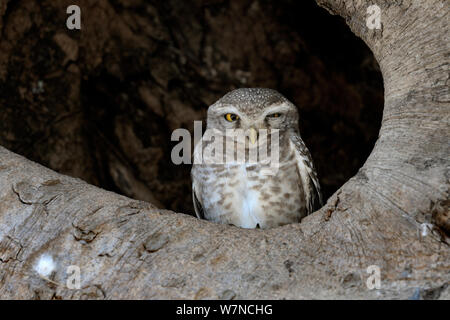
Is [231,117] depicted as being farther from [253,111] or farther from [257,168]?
[257,168]

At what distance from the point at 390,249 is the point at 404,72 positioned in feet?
2.82

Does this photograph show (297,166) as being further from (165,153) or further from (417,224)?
(165,153)

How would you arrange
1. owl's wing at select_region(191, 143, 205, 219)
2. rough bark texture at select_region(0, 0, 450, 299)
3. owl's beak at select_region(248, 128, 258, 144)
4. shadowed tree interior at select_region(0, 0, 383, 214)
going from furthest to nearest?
shadowed tree interior at select_region(0, 0, 383, 214) → owl's wing at select_region(191, 143, 205, 219) → owl's beak at select_region(248, 128, 258, 144) → rough bark texture at select_region(0, 0, 450, 299)

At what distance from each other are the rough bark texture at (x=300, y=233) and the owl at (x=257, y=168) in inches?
33.3

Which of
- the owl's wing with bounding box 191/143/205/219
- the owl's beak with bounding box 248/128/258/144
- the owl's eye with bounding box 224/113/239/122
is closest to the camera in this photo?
the owl's beak with bounding box 248/128/258/144

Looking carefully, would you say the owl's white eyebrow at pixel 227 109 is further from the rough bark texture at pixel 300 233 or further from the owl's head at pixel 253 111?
the rough bark texture at pixel 300 233

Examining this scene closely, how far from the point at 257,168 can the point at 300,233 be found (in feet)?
3.18

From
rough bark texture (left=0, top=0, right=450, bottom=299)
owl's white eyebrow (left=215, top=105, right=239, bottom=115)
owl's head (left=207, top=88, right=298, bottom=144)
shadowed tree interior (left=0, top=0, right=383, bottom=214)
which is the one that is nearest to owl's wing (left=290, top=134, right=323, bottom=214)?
owl's head (left=207, top=88, right=298, bottom=144)

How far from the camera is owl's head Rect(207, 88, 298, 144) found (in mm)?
3236

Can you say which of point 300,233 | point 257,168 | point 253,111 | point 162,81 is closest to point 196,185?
point 257,168

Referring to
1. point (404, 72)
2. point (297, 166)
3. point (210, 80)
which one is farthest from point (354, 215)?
point (210, 80)

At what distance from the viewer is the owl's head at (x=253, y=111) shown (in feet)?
10.6

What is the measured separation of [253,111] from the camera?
322 cm

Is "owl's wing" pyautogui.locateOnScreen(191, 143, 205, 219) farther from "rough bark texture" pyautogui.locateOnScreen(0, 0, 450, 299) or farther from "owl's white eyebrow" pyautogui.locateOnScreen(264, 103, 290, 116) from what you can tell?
"rough bark texture" pyautogui.locateOnScreen(0, 0, 450, 299)
